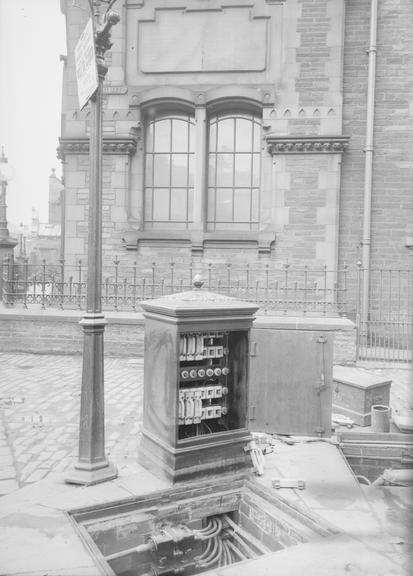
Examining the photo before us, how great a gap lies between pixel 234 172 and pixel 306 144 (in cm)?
198

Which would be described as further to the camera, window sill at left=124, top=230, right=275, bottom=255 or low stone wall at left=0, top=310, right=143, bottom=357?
window sill at left=124, top=230, right=275, bottom=255

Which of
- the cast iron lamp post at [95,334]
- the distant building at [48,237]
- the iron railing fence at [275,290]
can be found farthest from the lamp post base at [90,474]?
the distant building at [48,237]

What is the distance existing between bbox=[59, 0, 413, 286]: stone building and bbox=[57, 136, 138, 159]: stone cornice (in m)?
0.03

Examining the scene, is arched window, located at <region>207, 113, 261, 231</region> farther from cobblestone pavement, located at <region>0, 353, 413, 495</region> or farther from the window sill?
cobblestone pavement, located at <region>0, 353, 413, 495</region>

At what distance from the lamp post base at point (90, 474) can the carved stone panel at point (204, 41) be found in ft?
33.2

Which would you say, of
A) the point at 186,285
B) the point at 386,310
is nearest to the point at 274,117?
the point at 186,285


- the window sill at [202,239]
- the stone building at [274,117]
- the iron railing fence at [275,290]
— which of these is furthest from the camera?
the window sill at [202,239]

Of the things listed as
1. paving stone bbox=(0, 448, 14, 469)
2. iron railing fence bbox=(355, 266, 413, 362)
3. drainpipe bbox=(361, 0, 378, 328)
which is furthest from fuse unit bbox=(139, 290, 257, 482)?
drainpipe bbox=(361, 0, 378, 328)

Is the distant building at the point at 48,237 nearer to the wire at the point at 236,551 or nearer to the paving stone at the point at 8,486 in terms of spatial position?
the paving stone at the point at 8,486

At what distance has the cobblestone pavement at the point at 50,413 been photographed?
5.01 m

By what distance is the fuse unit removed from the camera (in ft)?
13.9

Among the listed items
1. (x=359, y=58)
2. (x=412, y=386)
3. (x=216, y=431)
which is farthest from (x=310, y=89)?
(x=216, y=431)

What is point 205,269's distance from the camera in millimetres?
12125

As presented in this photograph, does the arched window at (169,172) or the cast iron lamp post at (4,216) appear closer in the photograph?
the cast iron lamp post at (4,216)
